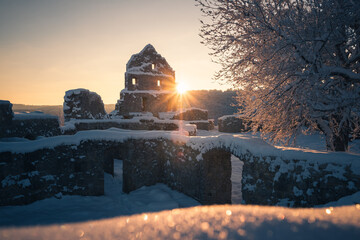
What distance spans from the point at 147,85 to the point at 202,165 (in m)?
Result: 17.4

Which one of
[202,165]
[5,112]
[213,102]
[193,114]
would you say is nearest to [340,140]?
[202,165]

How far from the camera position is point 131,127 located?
54.3ft

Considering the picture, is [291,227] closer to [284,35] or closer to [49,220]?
[284,35]

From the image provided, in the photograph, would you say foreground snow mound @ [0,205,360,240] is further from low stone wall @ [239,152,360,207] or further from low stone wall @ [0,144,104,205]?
low stone wall @ [0,144,104,205]

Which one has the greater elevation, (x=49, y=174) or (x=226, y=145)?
(x=226, y=145)

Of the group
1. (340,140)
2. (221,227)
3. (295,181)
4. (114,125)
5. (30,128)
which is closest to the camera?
(221,227)

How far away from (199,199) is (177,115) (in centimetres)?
1696

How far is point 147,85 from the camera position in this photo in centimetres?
2312

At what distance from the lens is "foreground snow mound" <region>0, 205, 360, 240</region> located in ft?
3.29

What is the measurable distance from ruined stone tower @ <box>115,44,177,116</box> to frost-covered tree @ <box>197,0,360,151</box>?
17448mm

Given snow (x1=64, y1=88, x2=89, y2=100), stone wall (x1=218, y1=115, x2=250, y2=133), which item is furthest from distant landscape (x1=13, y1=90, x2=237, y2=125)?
snow (x1=64, y1=88, x2=89, y2=100)

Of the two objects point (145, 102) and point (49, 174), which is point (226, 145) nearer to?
point (49, 174)

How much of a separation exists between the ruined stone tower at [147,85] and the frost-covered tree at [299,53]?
17448 millimetres

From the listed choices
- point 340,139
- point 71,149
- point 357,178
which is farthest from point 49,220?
point 340,139
